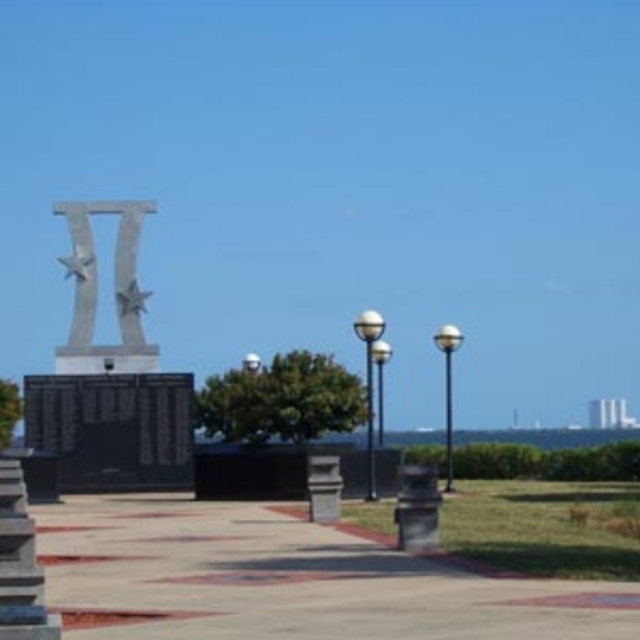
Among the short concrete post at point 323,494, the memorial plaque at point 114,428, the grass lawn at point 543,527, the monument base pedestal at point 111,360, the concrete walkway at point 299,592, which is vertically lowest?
the concrete walkway at point 299,592

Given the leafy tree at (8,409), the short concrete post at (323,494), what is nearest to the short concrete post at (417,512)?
the short concrete post at (323,494)

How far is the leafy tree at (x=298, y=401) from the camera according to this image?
50031 mm

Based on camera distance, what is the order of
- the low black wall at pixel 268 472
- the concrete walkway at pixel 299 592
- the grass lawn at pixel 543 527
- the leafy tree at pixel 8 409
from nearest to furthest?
the concrete walkway at pixel 299 592 < the grass lawn at pixel 543 527 < the low black wall at pixel 268 472 < the leafy tree at pixel 8 409

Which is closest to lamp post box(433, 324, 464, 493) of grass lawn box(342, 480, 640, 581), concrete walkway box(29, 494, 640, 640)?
grass lawn box(342, 480, 640, 581)

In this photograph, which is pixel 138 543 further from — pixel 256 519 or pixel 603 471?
pixel 603 471

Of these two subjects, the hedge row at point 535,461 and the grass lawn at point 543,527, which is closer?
the grass lawn at point 543,527

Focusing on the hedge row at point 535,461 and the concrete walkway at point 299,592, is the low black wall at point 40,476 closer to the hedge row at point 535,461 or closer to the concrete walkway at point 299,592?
the concrete walkway at point 299,592

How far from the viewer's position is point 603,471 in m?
60.4

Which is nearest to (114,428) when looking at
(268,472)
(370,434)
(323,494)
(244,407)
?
(244,407)

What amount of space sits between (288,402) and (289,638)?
110 ft

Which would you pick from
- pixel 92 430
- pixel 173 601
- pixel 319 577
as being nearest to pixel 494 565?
pixel 319 577

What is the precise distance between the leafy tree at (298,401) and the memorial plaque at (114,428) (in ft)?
4.89

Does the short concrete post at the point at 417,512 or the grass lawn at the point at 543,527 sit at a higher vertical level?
the short concrete post at the point at 417,512

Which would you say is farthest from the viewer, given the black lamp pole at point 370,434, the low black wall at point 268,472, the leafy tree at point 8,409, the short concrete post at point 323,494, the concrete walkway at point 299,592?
the leafy tree at point 8,409
